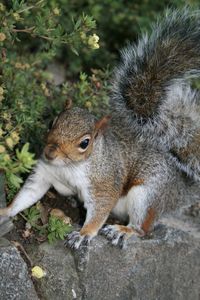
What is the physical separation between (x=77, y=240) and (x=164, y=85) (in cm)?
72

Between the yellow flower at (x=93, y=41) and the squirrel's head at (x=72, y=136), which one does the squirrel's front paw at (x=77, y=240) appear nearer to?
the squirrel's head at (x=72, y=136)

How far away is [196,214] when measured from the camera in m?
3.01

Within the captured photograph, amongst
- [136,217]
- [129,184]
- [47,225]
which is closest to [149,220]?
[136,217]

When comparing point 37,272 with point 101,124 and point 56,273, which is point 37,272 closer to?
point 56,273

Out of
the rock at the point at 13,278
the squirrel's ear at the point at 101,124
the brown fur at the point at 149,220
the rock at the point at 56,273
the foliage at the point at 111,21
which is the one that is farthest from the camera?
the foliage at the point at 111,21

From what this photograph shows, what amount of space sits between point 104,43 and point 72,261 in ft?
6.65

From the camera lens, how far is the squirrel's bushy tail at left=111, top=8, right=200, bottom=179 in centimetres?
265

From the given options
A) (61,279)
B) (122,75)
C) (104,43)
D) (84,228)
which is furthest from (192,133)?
(104,43)

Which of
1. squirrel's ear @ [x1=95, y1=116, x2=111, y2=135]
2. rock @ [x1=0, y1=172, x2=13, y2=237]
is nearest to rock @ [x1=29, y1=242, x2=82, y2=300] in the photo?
rock @ [x1=0, y1=172, x2=13, y2=237]

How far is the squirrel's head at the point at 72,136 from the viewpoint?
2.33 m

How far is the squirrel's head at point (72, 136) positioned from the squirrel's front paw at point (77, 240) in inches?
11.6

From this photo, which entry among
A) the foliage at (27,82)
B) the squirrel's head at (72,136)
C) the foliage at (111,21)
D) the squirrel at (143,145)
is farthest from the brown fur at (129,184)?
the foliage at (111,21)

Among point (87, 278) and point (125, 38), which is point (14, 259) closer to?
point (87, 278)

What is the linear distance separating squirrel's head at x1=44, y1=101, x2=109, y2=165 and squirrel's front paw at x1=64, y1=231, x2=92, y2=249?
11.6 inches
